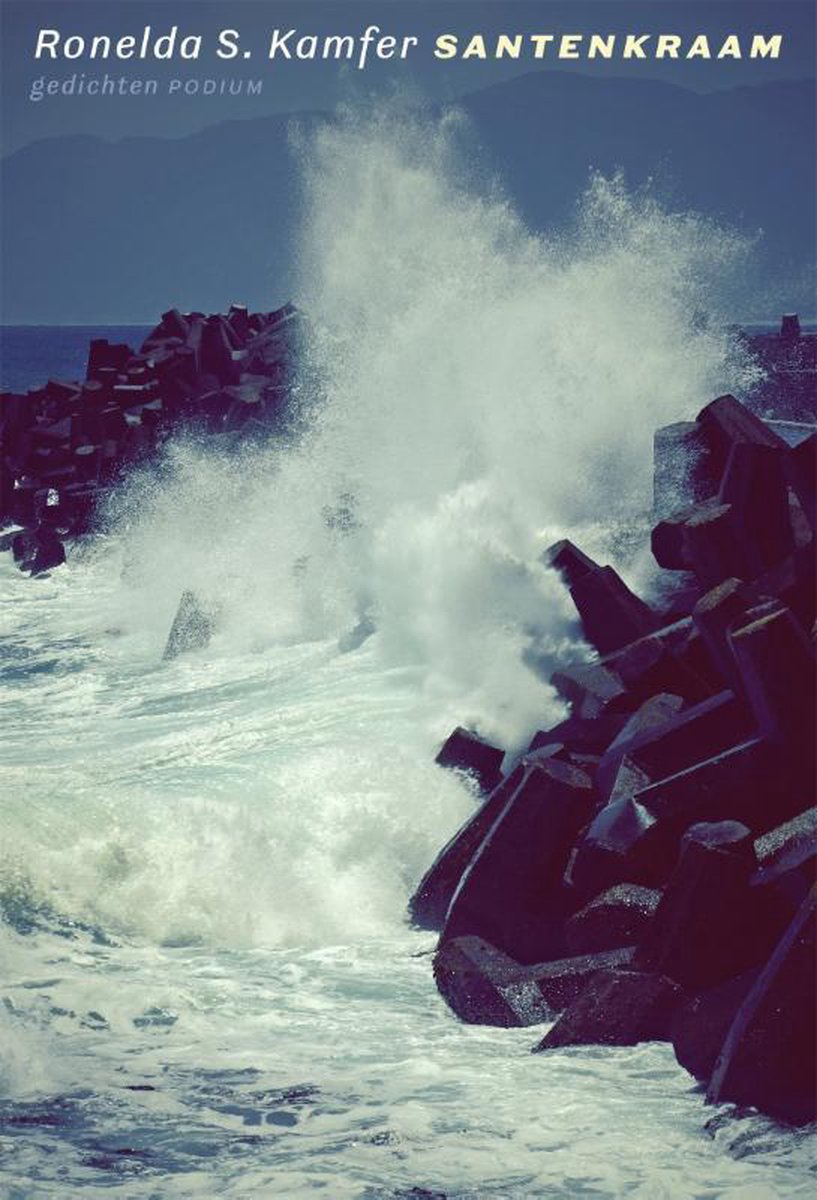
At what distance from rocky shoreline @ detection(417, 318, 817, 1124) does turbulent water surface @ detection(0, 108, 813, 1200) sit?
Answer: 0.17m

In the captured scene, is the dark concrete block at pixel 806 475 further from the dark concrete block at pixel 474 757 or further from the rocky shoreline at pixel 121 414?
the rocky shoreline at pixel 121 414

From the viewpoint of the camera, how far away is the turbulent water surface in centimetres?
436

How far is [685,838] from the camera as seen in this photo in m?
5.17

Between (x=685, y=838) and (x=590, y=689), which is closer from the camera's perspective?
(x=685, y=838)

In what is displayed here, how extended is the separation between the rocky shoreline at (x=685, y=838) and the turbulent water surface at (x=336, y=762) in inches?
6.6

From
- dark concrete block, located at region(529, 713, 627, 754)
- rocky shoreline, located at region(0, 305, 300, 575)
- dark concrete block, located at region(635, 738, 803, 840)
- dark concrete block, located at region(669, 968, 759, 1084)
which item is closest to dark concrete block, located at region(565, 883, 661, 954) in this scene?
dark concrete block, located at region(635, 738, 803, 840)

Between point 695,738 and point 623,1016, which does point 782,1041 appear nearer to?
point 623,1016

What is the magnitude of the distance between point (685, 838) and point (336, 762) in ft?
10.4

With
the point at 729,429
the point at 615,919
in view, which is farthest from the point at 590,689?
the point at 615,919

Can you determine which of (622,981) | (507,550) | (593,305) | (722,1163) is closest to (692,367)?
(593,305)

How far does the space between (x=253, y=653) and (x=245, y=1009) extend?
19.7 ft

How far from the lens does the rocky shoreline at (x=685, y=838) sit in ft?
15.5

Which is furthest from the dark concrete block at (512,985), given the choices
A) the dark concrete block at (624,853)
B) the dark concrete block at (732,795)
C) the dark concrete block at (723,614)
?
the dark concrete block at (723,614)

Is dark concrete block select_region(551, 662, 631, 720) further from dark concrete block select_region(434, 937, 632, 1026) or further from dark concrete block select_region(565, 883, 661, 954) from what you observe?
dark concrete block select_region(434, 937, 632, 1026)
